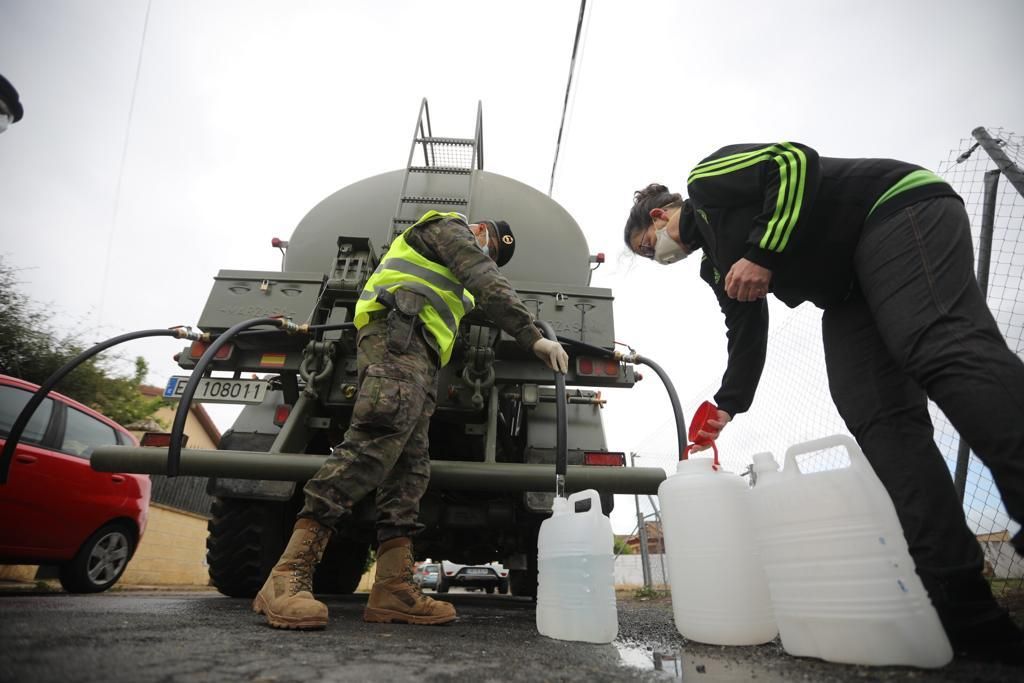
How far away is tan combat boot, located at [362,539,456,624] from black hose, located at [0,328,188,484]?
1.57m

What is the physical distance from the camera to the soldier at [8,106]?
2674mm

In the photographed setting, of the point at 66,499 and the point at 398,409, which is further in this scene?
the point at 66,499

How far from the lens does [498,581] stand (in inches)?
498

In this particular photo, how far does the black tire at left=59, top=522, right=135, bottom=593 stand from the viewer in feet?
12.5

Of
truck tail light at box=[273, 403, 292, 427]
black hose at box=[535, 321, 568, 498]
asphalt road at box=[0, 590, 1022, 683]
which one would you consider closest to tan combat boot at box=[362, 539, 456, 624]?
asphalt road at box=[0, 590, 1022, 683]

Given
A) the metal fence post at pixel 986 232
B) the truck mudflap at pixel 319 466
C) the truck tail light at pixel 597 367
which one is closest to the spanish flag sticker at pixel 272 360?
the truck mudflap at pixel 319 466

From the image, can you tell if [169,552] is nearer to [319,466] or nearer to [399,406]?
[319,466]

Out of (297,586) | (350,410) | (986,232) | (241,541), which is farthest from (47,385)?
(986,232)

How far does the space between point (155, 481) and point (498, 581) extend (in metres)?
7.90

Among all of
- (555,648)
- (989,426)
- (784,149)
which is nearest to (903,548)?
(989,426)

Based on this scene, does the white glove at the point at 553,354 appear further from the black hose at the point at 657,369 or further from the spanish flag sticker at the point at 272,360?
the spanish flag sticker at the point at 272,360

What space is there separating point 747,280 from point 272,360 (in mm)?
2343

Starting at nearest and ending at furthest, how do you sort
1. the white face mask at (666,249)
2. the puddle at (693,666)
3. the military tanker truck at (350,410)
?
1. the puddle at (693,666)
2. the white face mask at (666,249)
3. the military tanker truck at (350,410)

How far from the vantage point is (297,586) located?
172cm
